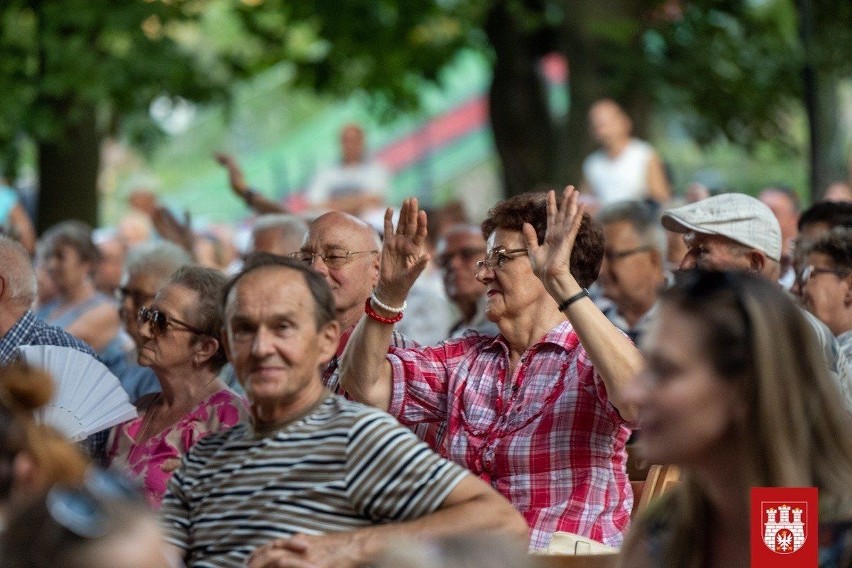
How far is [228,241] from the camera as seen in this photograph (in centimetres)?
1313

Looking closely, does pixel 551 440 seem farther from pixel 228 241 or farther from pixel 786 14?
pixel 786 14

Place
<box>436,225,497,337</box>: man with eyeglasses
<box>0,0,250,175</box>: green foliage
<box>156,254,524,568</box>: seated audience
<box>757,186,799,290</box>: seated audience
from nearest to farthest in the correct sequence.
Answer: <box>156,254,524,568</box>: seated audience
<box>757,186,799,290</box>: seated audience
<box>436,225,497,337</box>: man with eyeglasses
<box>0,0,250,175</box>: green foliage

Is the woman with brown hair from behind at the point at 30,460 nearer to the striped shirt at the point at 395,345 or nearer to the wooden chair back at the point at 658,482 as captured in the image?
the striped shirt at the point at 395,345

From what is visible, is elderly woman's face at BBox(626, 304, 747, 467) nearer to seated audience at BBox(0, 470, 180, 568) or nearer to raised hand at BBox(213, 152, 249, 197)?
seated audience at BBox(0, 470, 180, 568)

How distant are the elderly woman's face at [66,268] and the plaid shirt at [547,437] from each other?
15.2 feet

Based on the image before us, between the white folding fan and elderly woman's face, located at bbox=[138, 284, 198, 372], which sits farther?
elderly woman's face, located at bbox=[138, 284, 198, 372]

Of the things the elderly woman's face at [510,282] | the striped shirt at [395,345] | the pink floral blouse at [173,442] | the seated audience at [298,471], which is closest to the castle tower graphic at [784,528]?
the seated audience at [298,471]

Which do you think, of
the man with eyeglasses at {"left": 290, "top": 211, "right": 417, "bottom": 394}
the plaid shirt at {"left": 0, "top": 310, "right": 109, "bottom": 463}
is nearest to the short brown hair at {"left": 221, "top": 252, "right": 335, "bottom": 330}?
the man with eyeglasses at {"left": 290, "top": 211, "right": 417, "bottom": 394}

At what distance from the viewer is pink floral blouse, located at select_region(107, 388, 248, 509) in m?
5.14

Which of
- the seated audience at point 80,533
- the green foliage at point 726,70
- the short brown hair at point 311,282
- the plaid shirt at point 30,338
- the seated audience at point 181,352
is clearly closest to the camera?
the seated audience at point 80,533

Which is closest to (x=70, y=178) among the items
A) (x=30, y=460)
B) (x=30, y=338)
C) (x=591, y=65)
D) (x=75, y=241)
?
(x=75, y=241)

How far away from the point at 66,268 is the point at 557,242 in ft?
17.3

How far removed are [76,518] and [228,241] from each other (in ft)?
35.4

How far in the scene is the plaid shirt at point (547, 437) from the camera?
183 inches
